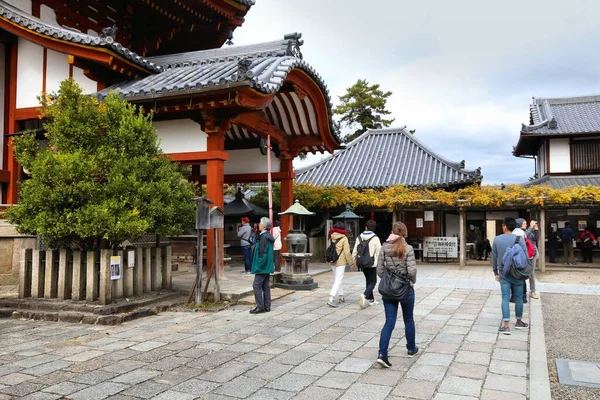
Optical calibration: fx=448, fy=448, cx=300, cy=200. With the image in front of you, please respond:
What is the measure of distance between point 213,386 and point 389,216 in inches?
676

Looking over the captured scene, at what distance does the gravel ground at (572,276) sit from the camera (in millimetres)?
13258

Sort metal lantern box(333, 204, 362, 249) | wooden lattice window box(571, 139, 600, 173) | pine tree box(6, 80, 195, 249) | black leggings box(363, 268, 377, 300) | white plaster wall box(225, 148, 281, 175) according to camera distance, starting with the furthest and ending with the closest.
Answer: wooden lattice window box(571, 139, 600, 173), metal lantern box(333, 204, 362, 249), white plaster wall box(225, 148, 281, 175), black leggings box(363, 268, 377, 300), pine tree box(6, 80, 195, 249)

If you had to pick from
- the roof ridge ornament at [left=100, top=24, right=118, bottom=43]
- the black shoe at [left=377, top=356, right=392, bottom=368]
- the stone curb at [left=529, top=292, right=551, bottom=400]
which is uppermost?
the roof ridge ornament at [left=100, top=24, right=118, bottom=43]

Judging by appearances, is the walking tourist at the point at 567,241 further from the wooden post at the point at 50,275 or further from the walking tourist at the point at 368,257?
the wooden post at the point at 50,275

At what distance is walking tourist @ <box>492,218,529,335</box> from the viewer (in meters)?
6.62

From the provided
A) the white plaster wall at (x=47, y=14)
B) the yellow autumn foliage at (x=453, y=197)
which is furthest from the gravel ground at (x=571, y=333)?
the white plaster wall at (x=47, y=14)

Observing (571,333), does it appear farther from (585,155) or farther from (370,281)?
(585,155)

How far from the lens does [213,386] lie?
4363 mm

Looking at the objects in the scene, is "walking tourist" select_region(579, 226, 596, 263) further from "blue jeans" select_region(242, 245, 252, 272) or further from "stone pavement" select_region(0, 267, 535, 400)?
"blue jeans" select_region(242, 245, 252, 272)

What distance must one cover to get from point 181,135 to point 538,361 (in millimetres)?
8021

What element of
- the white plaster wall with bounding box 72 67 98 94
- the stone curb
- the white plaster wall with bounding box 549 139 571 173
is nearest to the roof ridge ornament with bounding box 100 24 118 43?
the white plaster wall with bounding box 72 67 98 94

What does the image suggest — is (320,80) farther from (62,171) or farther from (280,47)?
(62,171)

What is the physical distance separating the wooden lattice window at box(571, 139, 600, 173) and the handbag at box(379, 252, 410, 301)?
18.4m

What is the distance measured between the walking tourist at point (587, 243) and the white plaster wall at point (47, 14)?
798 inches
